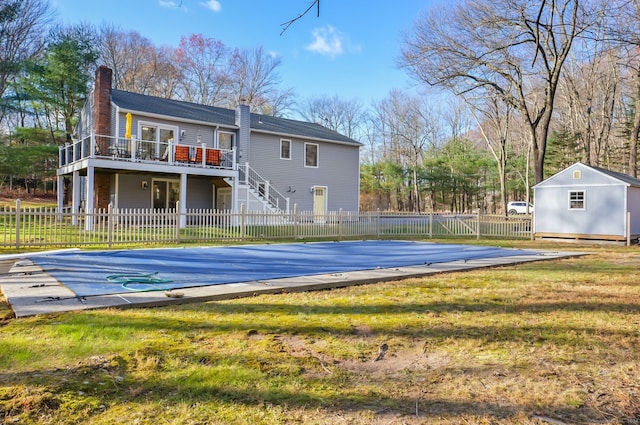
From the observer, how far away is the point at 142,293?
4996 mm

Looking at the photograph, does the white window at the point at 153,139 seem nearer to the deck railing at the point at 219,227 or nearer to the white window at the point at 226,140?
the white window at the point at 226,140

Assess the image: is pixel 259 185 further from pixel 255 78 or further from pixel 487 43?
pixel 255 78

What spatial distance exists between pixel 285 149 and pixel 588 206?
1386 centimetres

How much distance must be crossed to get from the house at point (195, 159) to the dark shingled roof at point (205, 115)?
60 millimetres

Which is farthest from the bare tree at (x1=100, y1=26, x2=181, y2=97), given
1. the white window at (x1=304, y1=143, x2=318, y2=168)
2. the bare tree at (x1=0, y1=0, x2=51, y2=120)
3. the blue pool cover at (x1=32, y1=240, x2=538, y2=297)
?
the blue pool cover at (x1=32, y1=240, x2=538, y2=297)

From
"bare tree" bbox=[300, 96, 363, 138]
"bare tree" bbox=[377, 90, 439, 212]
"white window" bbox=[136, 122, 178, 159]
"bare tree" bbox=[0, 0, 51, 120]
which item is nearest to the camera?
"white window" bbox=[136, 122, 178, 159]

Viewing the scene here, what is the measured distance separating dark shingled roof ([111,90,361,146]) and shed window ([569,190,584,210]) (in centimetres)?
1156

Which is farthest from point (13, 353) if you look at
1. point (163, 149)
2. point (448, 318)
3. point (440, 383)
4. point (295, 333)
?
point (163, 149)

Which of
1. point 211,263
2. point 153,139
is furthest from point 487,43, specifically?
point 211,263

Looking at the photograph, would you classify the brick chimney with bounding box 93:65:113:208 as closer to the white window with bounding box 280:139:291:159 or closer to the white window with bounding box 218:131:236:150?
the white window with bounding box 218:131:236:150

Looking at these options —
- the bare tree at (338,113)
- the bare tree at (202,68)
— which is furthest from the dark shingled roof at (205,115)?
the bare tree at (338,113)

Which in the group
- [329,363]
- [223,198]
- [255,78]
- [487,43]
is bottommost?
[329,363]

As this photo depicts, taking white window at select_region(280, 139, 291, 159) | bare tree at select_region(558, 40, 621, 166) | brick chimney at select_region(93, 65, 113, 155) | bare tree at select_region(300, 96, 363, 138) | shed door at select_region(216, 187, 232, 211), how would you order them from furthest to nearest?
1. bare tree at select_region(300, 96, 363, 138)
2. bare tree at select_region(558, 40, 621, 166)
3. white window at select_region(280, 139, 291, 159)
4. shed door at select_region(216, 187, 232, 211)
5. brick chimney at select_region(93, 65, 113, 155)

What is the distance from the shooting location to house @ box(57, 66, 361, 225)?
16391mm
